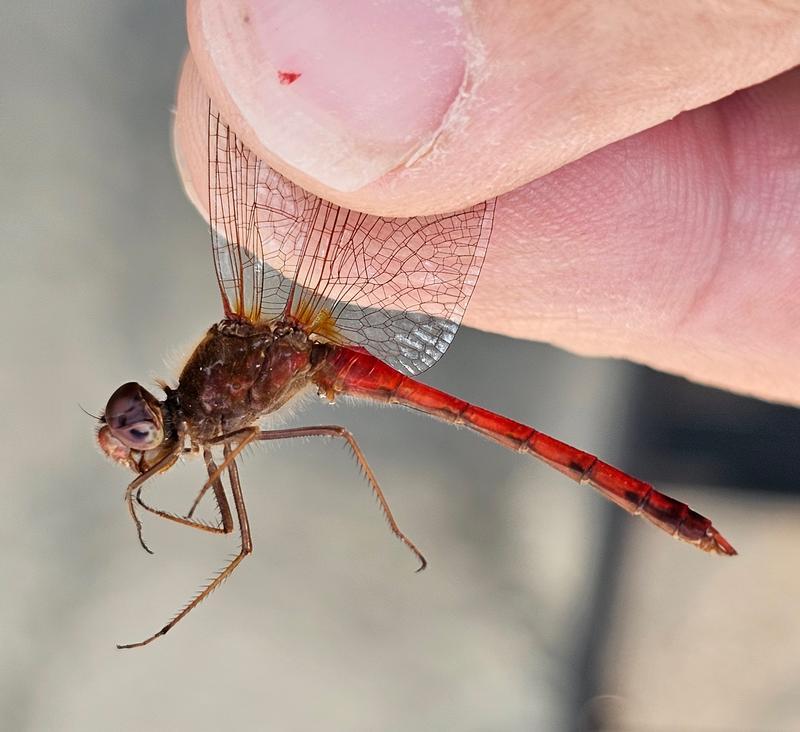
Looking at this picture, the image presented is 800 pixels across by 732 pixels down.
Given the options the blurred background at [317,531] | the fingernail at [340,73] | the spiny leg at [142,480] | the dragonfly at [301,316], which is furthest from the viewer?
the blurred background at [317,531]

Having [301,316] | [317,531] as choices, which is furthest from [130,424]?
[317,531]

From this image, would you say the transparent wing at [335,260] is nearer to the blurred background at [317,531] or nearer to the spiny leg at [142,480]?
the spiny leg at [142,480]

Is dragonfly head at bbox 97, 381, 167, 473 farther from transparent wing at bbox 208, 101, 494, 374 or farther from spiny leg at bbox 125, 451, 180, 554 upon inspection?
transparent wing at bbox 208, 101, 494, 374

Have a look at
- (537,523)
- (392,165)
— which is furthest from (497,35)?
(537,523)

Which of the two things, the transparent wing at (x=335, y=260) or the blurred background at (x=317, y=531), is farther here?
the blurred background at (x=317, y=531)

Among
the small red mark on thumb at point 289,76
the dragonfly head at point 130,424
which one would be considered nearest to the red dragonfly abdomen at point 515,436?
the dragonfly head at point 130,424

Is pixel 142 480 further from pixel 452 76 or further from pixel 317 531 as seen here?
pixel 317 531

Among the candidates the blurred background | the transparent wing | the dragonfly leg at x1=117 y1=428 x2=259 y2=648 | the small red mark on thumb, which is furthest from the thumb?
the blurred background
